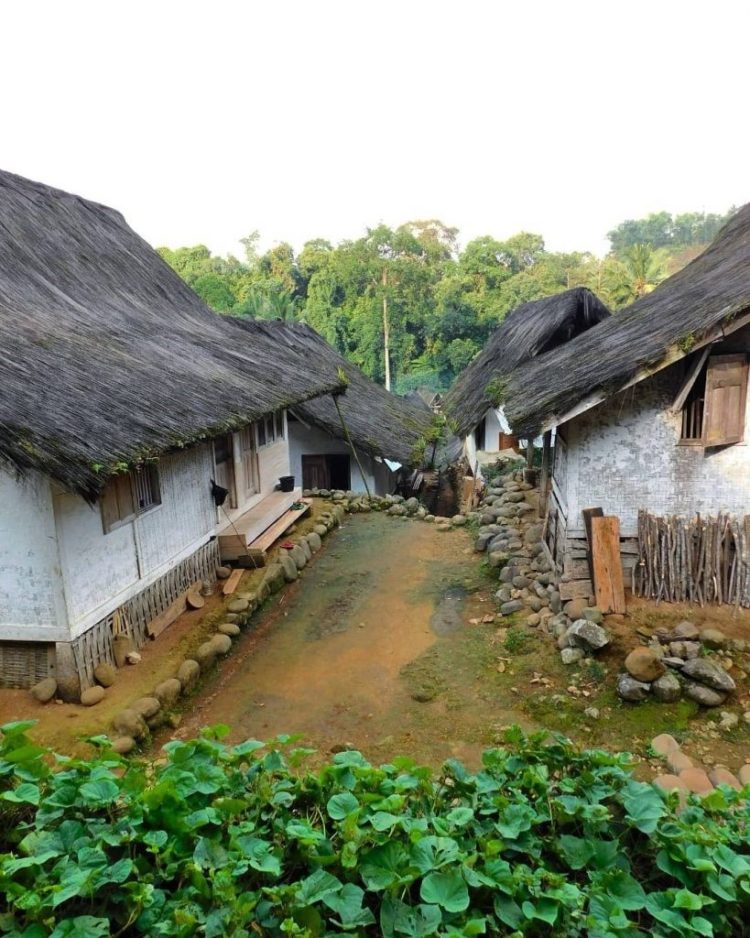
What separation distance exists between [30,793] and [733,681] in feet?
23.6

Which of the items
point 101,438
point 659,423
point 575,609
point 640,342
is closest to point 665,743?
point 575,609

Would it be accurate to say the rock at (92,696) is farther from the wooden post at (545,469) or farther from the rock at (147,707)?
the wooden post at (545,469)

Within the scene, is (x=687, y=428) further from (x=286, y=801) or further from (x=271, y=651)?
(x=286, y=801)

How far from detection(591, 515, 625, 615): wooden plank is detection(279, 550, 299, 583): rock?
5556mm

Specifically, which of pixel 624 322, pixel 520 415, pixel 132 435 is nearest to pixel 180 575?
pixel 132 435

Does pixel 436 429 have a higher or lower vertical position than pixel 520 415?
lower

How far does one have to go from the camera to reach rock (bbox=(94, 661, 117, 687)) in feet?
Answer: 23.7

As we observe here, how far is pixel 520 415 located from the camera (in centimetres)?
814

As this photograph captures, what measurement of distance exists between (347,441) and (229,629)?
869 cm

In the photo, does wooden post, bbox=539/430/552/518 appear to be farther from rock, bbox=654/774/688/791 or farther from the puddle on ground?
rock, bbox=654/774/688/791

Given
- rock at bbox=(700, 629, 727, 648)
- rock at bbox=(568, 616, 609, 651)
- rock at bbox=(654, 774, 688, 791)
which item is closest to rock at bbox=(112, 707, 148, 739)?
rock at bbox=(654, 774, 688, 791)

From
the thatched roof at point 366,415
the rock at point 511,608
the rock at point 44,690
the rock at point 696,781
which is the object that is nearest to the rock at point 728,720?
the rock at point 696,781

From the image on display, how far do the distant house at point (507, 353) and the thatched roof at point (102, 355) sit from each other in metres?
4.54

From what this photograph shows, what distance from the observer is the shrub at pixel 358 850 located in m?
2.24
